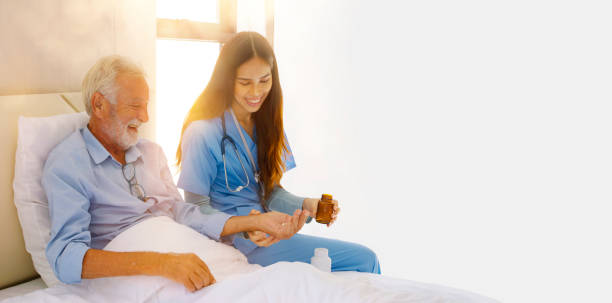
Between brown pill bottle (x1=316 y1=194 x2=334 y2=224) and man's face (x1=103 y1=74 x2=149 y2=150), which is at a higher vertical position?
man's face (x1=103 y1=74 x2=149 y2=150)

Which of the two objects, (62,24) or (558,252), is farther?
(558,252)

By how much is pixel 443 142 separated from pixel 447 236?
0.52 meters

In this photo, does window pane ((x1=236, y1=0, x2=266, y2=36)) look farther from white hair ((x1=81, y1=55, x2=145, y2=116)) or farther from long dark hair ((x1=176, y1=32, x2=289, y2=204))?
white hair ((x1=81, y1=55, x2=145, y2=116))

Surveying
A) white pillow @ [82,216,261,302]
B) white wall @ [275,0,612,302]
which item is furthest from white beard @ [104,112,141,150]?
white wall @ [275,0,612,302]

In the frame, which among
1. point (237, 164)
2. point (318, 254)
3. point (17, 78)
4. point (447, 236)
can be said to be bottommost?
→ point (447, 236)

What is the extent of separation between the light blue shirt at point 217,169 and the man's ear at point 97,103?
0.34m

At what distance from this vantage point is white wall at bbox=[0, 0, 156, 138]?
1.50m

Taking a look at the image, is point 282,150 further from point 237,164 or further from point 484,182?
point 484,182

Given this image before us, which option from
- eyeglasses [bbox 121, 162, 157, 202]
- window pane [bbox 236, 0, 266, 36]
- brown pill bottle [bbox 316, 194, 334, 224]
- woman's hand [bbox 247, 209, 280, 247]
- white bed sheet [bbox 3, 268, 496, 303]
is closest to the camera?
white bed sheet [bbox 3, 268, 496, 303]

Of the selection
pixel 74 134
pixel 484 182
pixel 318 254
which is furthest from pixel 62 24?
pixel 484 182

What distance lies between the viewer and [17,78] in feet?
4.99

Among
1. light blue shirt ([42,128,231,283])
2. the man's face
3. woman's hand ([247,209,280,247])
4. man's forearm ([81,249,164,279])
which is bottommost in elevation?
woman's hand ([247,209,280,247])

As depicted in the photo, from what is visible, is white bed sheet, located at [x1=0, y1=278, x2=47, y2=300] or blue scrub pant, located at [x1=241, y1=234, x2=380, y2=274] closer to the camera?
white bed sheet, located at [x1=0, y1=278, x2=47, y2=300]

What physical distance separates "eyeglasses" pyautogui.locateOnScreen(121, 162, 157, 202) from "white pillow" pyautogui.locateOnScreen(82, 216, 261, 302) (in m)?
0.10
